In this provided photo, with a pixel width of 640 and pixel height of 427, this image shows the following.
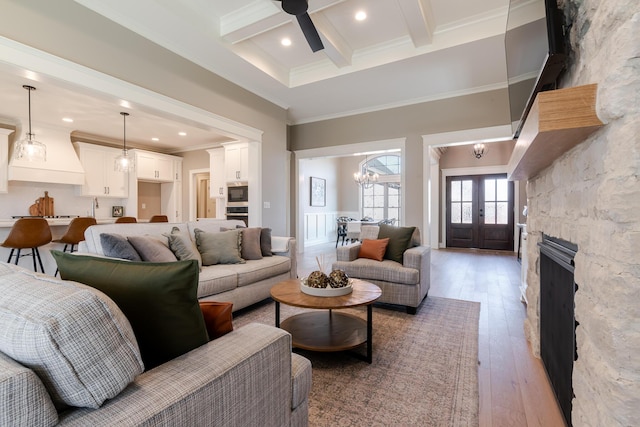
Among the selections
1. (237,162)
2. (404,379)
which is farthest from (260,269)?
(237,162)

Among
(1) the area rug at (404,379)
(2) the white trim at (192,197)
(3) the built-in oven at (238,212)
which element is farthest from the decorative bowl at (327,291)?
(2) the white trim at (192,197)

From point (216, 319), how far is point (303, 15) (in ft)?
8.45

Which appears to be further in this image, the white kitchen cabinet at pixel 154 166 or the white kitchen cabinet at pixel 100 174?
the white kitchen cabinet at pixel 154 166

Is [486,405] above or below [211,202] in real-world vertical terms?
below

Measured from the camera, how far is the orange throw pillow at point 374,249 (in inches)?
130

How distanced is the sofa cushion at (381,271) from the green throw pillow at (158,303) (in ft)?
7.62

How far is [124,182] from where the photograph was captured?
6633mm

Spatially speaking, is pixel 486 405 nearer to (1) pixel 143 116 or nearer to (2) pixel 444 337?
(2) pixel 444 337

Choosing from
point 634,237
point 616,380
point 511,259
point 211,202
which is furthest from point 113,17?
point 511,259

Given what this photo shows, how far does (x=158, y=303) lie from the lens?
882 millimetres

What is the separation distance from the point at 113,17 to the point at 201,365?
3.61 m

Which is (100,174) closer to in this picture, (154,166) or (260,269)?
(154,166)

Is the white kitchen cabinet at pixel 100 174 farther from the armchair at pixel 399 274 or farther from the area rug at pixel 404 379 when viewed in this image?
the armchair at pixel 399 274

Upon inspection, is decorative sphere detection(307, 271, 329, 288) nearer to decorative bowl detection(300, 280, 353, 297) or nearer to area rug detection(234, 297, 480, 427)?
decorative bowl detection(300, 280, 353, 297)
